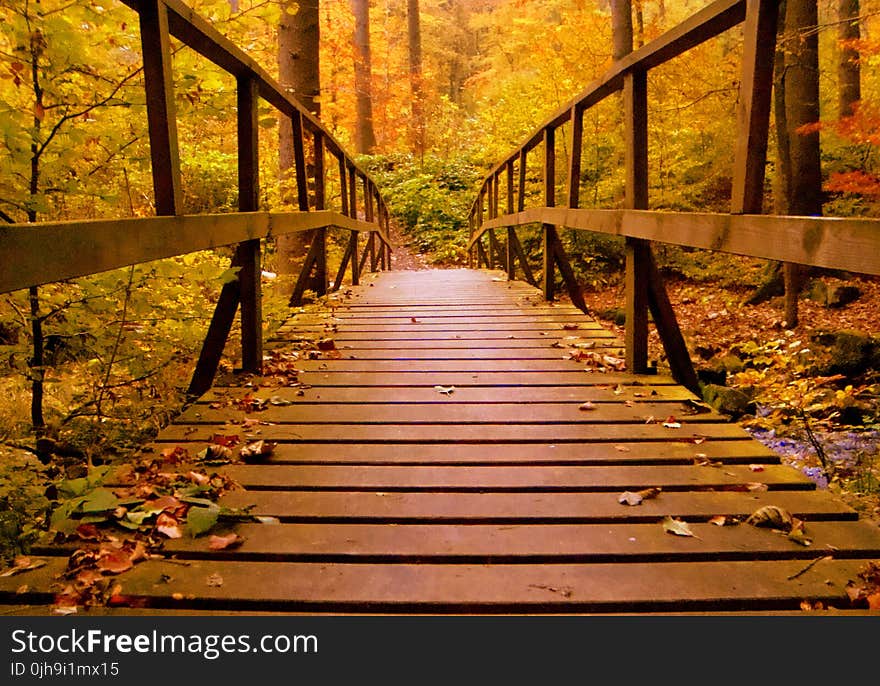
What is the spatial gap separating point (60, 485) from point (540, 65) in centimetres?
1403

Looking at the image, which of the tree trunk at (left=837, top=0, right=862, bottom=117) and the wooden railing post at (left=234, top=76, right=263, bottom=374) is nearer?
the wooden railing post at (left=234, top=76, right=263, bottom=374)

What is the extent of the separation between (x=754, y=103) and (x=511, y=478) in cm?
160

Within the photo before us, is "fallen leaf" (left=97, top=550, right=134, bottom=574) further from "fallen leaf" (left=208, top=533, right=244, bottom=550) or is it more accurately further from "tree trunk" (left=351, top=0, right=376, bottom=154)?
"tree trunk" (left=351, top=0, right=376, bottom=154)

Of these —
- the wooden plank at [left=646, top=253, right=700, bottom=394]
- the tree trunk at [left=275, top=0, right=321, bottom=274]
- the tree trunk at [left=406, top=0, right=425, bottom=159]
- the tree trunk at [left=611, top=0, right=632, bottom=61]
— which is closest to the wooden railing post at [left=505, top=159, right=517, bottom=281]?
the tree trunk at [left=275, top=0, right=321, bottom=274]

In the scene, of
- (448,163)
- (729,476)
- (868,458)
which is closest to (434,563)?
(729,476)

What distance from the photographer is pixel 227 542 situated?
2.19 metres

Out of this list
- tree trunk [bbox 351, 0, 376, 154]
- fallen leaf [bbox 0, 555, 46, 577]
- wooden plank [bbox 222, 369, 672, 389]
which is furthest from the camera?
tree trunk [bbox 351, 0, 376, 154]

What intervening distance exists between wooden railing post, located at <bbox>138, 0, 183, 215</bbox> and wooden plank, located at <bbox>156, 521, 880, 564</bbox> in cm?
133

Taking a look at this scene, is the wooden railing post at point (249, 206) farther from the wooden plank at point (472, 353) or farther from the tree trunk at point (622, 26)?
the tree trunk at point (622, 26)

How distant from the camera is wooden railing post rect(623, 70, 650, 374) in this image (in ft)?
13.0

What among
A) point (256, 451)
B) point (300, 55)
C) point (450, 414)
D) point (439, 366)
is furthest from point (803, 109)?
point (256, 451)

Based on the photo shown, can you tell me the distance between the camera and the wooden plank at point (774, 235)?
6.32 ft

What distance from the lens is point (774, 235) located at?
7.86ft
